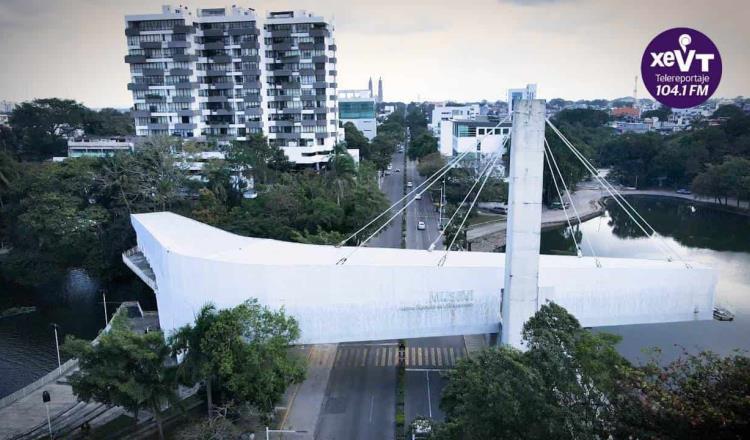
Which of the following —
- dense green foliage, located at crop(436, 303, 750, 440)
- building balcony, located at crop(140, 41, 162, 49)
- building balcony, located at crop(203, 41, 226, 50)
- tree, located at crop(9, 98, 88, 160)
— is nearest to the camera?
dense green foliage, located at crop(436, 303, 750, 440)

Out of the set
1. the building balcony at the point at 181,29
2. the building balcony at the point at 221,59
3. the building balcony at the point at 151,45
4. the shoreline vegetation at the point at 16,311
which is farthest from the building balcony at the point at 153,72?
the shoreline vegetation at the point at 16,311

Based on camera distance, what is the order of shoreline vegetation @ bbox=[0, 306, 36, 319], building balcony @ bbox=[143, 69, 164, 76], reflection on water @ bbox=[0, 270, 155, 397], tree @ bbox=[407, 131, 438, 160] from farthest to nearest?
tree @ bbox=[407, 131, 438, 160], building balcony @ bbox=[143, 69, 164, 76], shoreline vegetation @ bbox=[0, 306, 36, 319], reflection on water @ bbox=[0, 270, 155, 397]

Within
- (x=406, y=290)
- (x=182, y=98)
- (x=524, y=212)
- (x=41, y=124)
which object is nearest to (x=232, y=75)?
(x=182, y=98)

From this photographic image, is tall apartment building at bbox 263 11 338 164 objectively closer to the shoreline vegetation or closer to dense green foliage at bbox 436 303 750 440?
the shoreline vegetation

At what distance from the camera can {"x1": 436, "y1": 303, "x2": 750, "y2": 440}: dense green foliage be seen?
5.97m

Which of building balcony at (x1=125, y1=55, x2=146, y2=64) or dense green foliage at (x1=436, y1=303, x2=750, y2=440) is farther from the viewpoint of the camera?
building balcony at (x1=125, y1=55, x2=146, y2=64)

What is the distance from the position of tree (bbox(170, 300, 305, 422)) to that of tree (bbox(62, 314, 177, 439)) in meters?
0.46

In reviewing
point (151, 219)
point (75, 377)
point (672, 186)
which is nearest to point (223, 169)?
point (151, 219)

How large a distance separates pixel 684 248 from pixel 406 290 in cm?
2426

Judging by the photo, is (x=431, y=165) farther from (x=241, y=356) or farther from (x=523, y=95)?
(x=241, y=356)

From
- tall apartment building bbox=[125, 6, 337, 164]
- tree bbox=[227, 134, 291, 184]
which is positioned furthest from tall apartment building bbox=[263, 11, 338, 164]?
tree bbox=[227, 134, 291, 184]

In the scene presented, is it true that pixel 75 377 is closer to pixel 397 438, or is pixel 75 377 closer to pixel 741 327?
pixel 397 438

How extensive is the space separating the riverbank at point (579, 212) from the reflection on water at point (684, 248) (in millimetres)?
673

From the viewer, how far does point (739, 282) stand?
78.4ft
